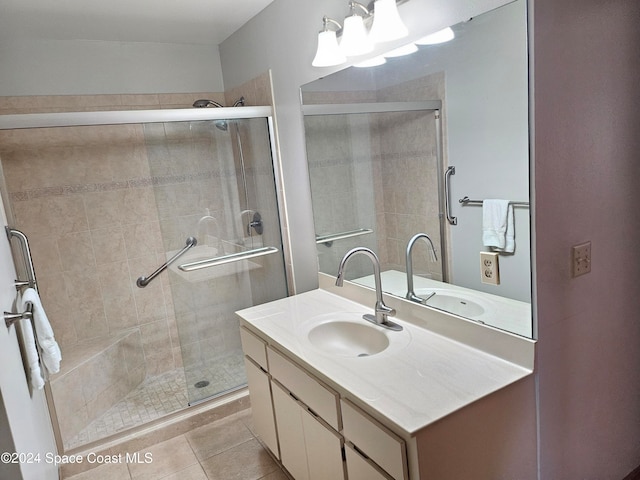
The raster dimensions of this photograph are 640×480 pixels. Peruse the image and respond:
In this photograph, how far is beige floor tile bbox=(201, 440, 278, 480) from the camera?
219cm

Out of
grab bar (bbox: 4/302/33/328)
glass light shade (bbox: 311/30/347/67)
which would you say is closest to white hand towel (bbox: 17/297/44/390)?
grab bar (bbox: 4/302/33/328)

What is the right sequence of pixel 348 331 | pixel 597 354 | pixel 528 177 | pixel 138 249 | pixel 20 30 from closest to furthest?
pixel 528 177
pixel 597 354
pixel 348 331
pixel 20 30
pixel 138 249

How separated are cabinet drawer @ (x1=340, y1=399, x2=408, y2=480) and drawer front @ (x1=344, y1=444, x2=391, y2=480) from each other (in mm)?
24

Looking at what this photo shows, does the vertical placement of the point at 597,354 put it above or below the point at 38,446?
above

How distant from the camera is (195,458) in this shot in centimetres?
236

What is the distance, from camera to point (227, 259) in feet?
9.01

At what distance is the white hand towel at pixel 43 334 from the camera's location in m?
1.92

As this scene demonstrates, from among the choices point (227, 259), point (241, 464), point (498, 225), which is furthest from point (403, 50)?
point (241, 464)

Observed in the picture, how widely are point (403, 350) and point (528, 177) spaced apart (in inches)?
29.2

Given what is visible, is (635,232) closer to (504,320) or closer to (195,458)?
(504,320)

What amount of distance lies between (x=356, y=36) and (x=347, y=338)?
131 cm

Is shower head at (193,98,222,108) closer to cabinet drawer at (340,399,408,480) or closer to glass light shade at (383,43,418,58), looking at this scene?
glass light shade at (383,43,418,58)

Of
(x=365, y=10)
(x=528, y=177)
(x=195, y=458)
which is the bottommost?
(x=195, y=458)

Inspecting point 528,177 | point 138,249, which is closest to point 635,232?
point 528,177
